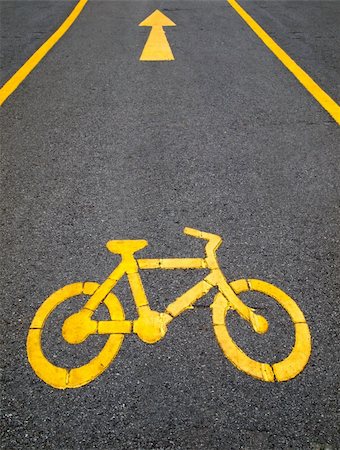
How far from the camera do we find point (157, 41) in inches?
230

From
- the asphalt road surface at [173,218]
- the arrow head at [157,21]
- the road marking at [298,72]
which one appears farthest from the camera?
the arrow head at [157,21]

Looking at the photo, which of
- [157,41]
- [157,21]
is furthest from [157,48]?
[157,21]

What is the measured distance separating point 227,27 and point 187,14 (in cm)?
112

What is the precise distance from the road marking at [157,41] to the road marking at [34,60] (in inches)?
53.3

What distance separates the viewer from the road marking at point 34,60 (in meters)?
4.49

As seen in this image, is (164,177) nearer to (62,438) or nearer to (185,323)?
(185,323)

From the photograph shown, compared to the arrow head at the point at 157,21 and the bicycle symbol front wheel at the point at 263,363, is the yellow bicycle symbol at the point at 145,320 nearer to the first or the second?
the bicycle symbol front wheel at the point at 263,363

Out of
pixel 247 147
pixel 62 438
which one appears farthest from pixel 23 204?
pixel 247 147

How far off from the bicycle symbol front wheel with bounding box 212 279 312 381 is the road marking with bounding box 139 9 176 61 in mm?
4113

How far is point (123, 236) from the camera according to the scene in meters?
2.69

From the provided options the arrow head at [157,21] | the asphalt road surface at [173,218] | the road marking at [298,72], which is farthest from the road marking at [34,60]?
the road marking at [298,72]

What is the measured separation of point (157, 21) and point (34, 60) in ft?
8.44

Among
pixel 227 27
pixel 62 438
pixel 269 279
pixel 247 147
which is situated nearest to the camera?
pixel 62 438

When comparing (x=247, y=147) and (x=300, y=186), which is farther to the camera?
(x=247, y=147)
